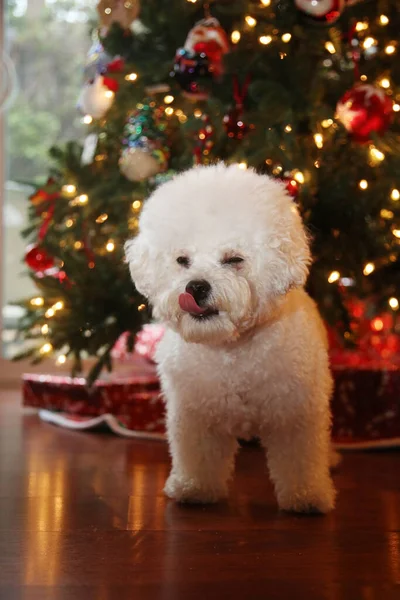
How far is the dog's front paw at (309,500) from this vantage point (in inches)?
69.7

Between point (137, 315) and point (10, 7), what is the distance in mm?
2399

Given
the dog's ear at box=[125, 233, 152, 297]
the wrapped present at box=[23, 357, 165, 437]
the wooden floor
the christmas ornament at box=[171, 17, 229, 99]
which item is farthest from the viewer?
the wrapped present at box=[23, 357, 165, 437]

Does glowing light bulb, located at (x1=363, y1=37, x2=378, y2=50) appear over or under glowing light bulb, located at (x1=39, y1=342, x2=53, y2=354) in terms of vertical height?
over

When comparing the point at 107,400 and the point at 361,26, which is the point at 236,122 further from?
the point at 107,400

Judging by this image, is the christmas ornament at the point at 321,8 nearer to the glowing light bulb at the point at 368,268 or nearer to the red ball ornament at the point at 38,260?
the glowing light bulb at the point at 368,268

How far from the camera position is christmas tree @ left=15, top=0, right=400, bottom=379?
7.79 ft

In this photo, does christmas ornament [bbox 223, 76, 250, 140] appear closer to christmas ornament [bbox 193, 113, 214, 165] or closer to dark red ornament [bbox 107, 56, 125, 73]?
christmas ornament [bbox 193, 113, 214, 165]

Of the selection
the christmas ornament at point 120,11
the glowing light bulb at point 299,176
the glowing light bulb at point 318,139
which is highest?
the christmas ornament at point 120,11

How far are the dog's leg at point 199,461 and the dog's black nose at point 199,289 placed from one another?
360 millimetres

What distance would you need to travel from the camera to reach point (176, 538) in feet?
5.29

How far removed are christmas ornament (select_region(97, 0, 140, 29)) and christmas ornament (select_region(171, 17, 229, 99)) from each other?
0.32 metres

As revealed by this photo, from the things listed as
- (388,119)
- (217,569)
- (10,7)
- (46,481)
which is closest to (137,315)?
(46,481)

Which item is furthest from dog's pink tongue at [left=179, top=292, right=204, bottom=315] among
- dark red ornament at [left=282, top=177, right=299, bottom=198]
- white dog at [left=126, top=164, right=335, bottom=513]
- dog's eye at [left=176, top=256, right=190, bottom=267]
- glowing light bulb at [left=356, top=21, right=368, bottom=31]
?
glowing light bulb at [left=356, top=21, right=368, bottom=31]

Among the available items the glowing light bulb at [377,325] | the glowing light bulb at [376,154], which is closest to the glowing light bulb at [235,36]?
the glowing light bulb at [376,154]
